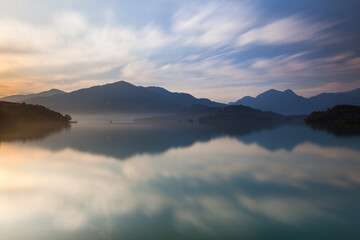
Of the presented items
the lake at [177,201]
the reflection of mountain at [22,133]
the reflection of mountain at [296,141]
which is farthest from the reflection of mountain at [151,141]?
the lake at [177,201]

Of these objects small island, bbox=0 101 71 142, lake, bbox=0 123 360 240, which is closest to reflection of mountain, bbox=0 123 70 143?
lake, bbox=0 123 360 240

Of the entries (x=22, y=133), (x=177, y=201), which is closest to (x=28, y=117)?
(x=22, y=133)

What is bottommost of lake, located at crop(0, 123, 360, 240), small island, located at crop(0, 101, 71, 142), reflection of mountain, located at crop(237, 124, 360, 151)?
reflection of mountain, located at crop(237, 124, 360, 151)

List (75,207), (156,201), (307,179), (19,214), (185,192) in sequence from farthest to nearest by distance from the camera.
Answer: (307,179) < (185,192) < (156,201) < (75,207) < (19,214)

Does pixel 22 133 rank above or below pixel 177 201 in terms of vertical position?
above

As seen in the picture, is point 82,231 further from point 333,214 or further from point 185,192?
point 333,214

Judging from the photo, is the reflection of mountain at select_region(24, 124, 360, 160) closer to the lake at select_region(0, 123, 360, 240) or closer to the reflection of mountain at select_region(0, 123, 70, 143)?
the reflection of mountain at select_region(0, 123, 70, 143)

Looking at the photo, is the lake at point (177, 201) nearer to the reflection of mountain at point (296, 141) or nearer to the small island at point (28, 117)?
the reflection of mountain at point (296, 141)

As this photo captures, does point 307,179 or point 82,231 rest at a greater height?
point 82,231

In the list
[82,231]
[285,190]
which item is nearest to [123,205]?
[82,231]

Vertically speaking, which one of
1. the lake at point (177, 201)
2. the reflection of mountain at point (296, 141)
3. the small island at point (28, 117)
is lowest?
the reflection of mountain at point (296, 141)

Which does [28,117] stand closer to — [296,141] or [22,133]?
[22,133]

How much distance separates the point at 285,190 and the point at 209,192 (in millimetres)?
5111

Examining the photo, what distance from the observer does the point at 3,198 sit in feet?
43.9
